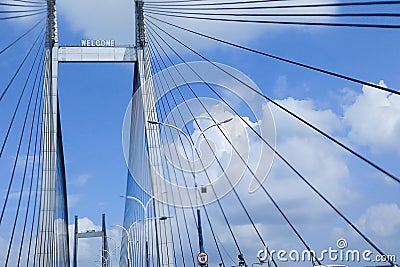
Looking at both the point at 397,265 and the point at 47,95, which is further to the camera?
the point at 47,95

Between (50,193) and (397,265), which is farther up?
(50,193)

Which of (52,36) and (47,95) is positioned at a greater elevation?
(52,36)

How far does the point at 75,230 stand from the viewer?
8644cm

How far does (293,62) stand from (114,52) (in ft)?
48.5

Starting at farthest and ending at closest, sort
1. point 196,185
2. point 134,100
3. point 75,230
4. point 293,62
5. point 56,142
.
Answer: point 75,230 < point 134,100 < point 56,142 < point 196,185 < point 293,62

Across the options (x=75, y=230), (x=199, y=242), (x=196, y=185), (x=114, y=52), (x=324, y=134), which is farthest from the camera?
(x=75, y=230)

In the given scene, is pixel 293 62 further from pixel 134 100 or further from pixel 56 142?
pixel 134 100

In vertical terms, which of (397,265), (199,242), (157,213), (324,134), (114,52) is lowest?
(397,265)

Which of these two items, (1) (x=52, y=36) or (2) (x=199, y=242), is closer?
(2) (x=199, y=242)

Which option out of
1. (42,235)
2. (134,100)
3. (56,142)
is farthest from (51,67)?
(42,235)

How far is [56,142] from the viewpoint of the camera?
27516 millimetres

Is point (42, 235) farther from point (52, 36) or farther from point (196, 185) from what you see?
point (52, 36)

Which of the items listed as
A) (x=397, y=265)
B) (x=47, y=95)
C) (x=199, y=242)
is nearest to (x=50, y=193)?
(x=47, y=95)

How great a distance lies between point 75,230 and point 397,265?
75400 millimetres
